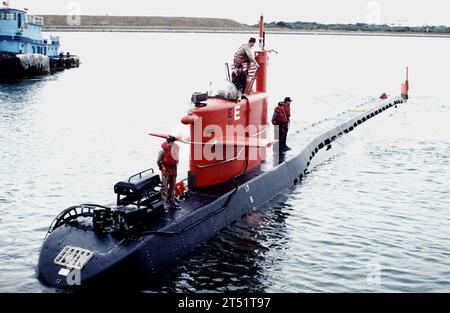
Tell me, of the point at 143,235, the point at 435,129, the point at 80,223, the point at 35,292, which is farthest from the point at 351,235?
the point at 435,129

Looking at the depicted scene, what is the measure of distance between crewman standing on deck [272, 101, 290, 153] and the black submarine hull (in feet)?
4.74

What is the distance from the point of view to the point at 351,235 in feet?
61.1

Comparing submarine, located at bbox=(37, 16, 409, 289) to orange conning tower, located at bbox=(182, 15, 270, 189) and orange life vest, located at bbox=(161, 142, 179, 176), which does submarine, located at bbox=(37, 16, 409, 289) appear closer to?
orange conning tower, located at bbox=(182, 15, 270, 189)

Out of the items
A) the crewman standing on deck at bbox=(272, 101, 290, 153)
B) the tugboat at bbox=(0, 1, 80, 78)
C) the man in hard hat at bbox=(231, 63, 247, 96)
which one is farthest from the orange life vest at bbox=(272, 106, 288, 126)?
the tugboat at bbox=(0, 1, 80, 78)

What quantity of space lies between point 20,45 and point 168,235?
217ft

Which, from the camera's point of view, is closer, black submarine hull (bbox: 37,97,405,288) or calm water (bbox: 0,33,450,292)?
black submarine hull (bbox: 37,97,405,288)

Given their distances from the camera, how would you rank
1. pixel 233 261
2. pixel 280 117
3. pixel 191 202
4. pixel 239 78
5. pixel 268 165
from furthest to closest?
pixel 280 117, pixel 268 165, pixel 239 78, pixel 191 202, pixel 233 261

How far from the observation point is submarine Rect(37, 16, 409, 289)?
1365cm

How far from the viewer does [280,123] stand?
80.0ft

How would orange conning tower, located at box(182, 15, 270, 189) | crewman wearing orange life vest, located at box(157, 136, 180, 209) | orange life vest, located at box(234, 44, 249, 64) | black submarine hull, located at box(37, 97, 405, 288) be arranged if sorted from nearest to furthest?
black submarine hull, located at box(37, 97, 405, 288)
crewman wearing orange life vest, located at box(157, 136, 180, 209)
orange conning tower, located at box(182, 15, 270, 189)
orange life vest, located at box(234, 44, 249, 64)

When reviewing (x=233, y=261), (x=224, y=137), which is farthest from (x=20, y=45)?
(x=233, y=261)

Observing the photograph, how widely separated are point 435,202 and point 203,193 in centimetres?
972

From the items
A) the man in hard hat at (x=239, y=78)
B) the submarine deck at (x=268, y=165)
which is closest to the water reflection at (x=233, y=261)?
the submarine deck at (x=268, y=165)

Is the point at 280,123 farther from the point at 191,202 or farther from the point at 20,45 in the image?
the point at 20,45
